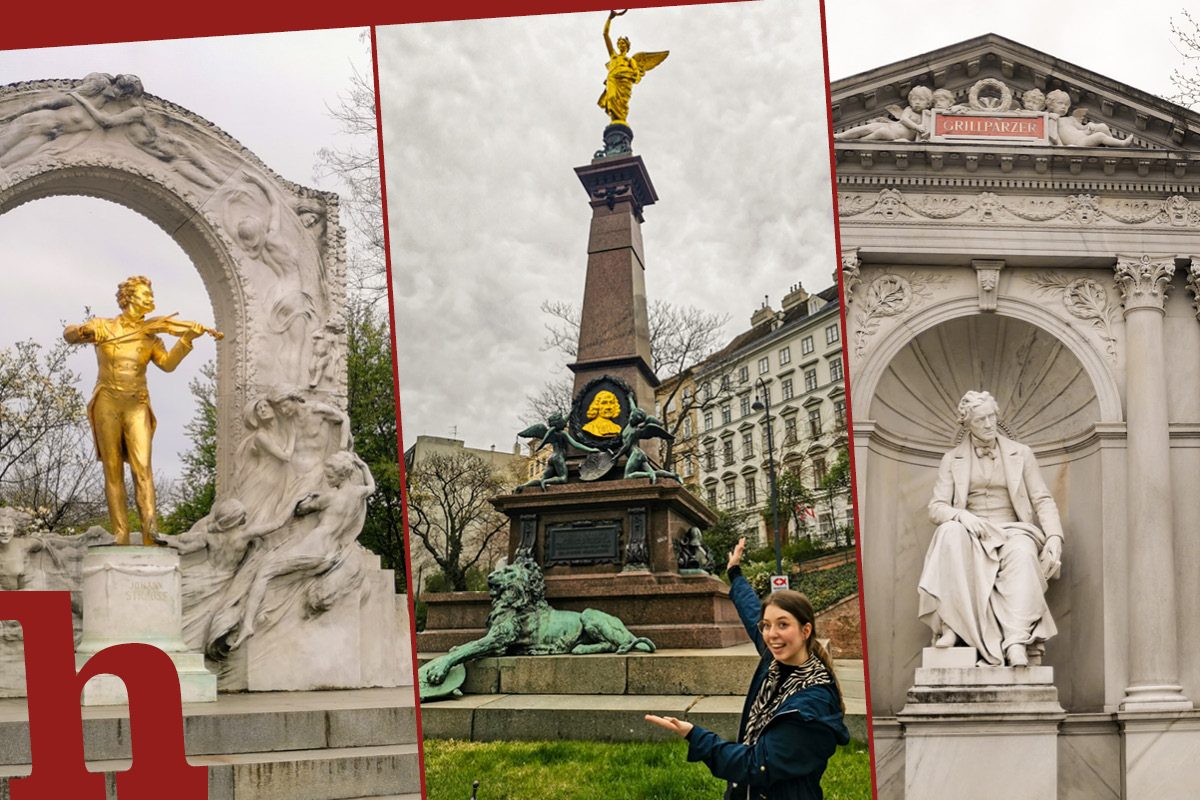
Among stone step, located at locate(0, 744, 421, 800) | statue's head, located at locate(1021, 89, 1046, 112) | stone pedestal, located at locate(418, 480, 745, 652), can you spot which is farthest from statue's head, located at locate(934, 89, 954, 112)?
stone step, located at locate(0, 744, 421, 800)

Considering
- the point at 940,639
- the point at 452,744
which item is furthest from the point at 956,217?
the point at 452,744

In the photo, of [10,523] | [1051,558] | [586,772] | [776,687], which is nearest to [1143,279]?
[1051,558]

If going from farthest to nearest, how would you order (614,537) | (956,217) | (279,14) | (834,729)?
(956,217) < (614,537) < (279,14) < (834,729)

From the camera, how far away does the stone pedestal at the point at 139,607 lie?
8.98 m

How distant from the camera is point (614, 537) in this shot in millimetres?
8031

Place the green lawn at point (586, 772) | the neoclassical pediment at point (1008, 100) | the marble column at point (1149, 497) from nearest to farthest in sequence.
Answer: the green lawn at point (586, 772)
the marble column at point (1149, 497)
the neoclassical pediment at point (1008, 100)

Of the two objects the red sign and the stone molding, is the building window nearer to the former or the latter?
the stone molding

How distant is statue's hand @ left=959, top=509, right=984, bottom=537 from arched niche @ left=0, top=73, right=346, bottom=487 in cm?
552

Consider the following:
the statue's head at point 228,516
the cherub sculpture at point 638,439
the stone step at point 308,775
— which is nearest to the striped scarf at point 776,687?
the stone step at point 308,775

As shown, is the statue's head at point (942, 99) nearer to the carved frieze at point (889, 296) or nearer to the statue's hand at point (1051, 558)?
the carved frieze at point (889, 296)

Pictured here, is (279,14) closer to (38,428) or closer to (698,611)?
(698,611)

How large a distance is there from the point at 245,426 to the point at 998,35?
22.5 feet

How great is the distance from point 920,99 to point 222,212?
604 centimetres

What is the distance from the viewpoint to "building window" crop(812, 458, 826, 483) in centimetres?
891
